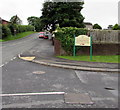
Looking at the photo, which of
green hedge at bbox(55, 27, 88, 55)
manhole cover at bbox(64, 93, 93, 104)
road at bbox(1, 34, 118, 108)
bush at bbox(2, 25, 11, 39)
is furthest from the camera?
bush at bbox(2, 25, 11, 39)

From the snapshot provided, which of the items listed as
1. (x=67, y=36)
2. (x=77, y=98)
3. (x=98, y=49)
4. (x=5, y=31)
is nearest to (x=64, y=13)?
(x=5, y=31)

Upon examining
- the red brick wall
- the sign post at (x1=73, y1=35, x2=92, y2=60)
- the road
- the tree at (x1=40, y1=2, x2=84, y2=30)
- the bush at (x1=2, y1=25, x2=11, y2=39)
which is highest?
the tree at (x1=40, y1=2, x2=84, y2=30)

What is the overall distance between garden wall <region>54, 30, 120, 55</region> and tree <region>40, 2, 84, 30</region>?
1347 centimetres

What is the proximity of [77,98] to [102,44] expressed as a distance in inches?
388

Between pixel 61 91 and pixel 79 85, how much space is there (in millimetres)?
1054

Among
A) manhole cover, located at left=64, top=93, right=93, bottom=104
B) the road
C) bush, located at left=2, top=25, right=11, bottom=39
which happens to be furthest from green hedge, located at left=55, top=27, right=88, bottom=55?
bush, located at left=2, top=25, right=11, bottom=39

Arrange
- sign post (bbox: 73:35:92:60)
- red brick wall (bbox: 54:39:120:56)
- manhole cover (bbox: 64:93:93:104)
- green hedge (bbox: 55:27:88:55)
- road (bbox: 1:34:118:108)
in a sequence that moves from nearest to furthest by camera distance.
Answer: road (bbox: 1:34:118:108), manhole cover (bbox: 64:93:93:104), sign post (bbox: 73:35:92:60), green hedge (bbox: 55:27:88:55), red brick wall (bbox: 54:39:120:56)

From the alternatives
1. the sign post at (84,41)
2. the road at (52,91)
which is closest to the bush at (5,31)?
the sign post at (84,41)

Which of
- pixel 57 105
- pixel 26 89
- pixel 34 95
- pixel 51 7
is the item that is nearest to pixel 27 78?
pixel 26 89

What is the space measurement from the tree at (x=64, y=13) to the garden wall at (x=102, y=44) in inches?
530

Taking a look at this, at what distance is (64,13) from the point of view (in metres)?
28.0

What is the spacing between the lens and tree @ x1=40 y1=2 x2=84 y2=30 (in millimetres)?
27236

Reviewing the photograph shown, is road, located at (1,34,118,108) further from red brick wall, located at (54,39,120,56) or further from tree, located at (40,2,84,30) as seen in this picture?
tree, located at (40,2,84,30)

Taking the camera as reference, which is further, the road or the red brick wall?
the red brick wall
